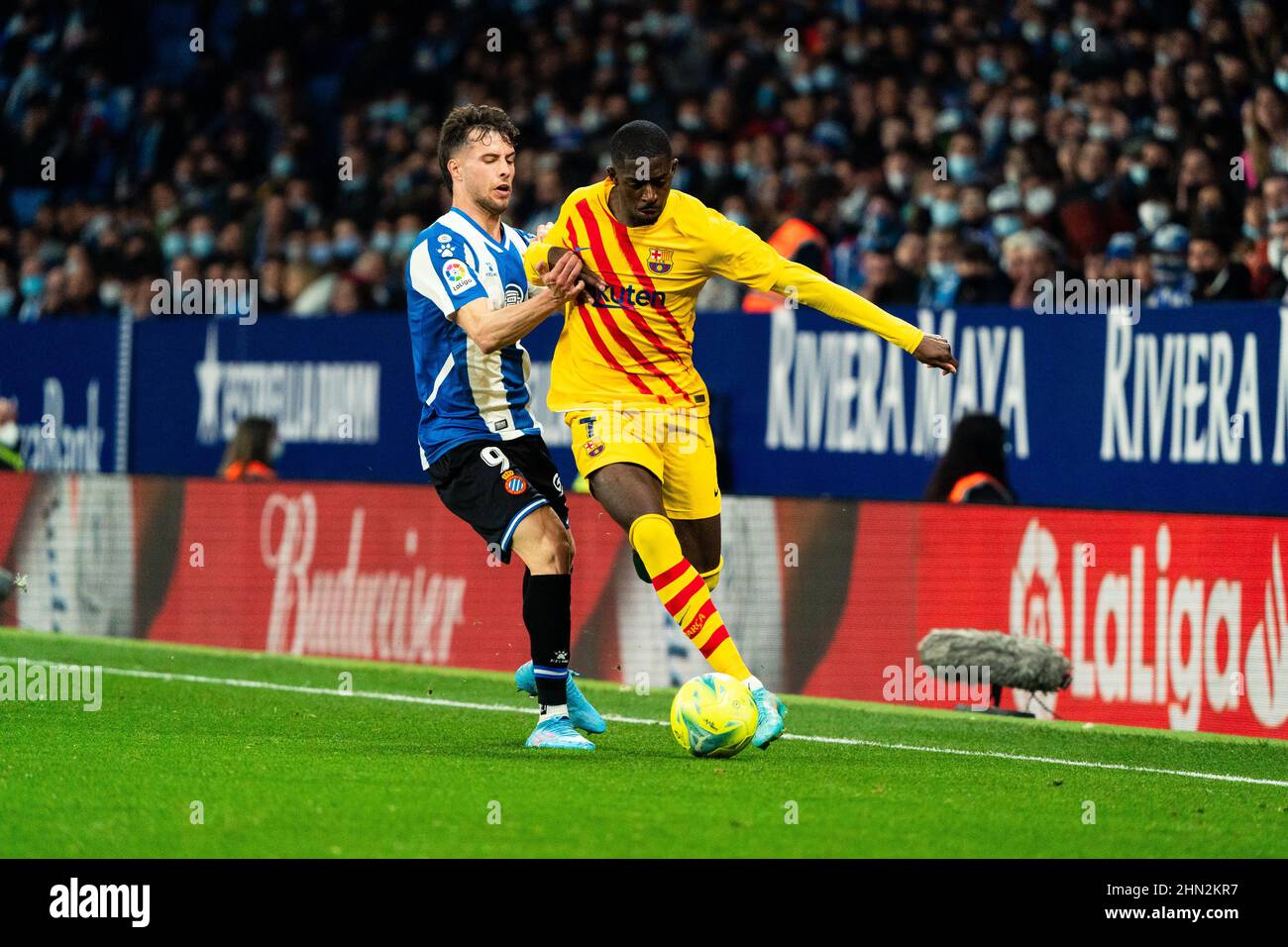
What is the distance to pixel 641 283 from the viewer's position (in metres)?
8.70

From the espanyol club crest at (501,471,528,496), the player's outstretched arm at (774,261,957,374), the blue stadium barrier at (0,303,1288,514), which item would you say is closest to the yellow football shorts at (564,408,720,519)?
the espanyol club crest at (501,471,528,496)

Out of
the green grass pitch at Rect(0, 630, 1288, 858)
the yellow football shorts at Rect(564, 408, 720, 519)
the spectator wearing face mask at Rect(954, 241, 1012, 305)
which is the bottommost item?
the green grass pitch at Rect(0, 630, 1288, 858)

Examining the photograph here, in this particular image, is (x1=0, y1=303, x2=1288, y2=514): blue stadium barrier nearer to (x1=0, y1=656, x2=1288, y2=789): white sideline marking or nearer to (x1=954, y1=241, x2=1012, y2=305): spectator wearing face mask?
(x1=954, y1=241, x2=1012, y2=305): spectator wearing face mask

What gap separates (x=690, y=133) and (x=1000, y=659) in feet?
29.2

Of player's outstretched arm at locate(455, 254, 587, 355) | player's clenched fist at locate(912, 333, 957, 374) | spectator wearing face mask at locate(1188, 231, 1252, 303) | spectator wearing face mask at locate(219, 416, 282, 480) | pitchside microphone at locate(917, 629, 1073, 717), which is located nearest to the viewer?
player's outstretched arm at locate(455, 254, 587, 355)

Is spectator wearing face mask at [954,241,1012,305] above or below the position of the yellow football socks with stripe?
above

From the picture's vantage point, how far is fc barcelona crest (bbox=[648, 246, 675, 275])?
341 inches

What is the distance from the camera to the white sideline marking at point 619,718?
8.69 m

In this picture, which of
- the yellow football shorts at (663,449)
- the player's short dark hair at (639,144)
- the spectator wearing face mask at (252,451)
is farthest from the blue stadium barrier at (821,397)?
the player's short dark hair at (639,144)

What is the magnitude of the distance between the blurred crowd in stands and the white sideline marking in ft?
16.7

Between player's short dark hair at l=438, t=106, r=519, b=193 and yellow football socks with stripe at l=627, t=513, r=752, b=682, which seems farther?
player's short dark hair at l=438, t=106, r=519, b=193

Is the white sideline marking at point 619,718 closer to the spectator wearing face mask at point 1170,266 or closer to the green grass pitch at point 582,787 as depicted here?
the green grass pitch at point 582,787

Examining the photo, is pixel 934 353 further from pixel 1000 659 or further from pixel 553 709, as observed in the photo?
pixel 1000 659
